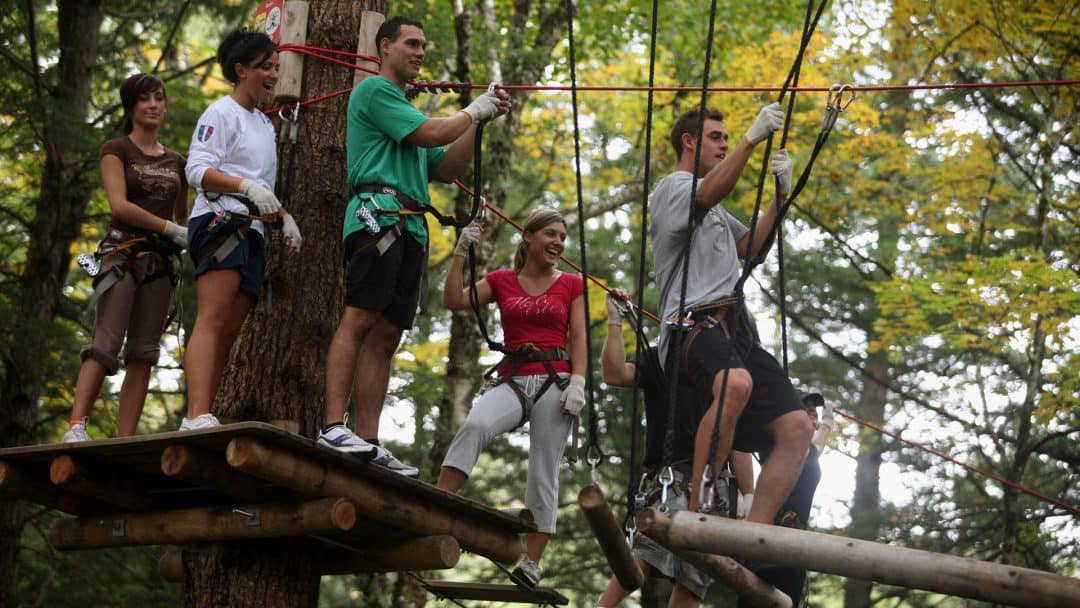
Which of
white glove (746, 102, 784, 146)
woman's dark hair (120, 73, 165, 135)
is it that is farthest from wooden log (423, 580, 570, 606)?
woman's dark hair (120, 73, 165, 135)

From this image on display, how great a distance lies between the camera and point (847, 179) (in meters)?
13.5

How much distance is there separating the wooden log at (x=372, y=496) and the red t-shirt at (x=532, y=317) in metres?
0.76

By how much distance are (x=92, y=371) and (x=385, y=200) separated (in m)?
1.53

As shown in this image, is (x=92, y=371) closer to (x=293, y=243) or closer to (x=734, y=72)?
(x=293, y=243)

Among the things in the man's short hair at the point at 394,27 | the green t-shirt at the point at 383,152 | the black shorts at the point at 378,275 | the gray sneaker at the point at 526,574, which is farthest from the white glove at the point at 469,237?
the gray sneaker at the point at 526,574

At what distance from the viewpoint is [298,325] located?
18.3 feet

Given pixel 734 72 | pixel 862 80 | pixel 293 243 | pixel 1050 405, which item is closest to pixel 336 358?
pixel 293 243

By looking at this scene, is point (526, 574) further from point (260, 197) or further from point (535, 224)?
point (260, 197)

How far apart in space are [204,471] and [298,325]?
1.34 m

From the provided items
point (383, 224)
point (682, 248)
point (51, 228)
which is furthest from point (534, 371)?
point (51, 228)

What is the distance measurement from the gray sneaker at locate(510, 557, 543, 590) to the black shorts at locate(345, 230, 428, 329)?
4.19 ft

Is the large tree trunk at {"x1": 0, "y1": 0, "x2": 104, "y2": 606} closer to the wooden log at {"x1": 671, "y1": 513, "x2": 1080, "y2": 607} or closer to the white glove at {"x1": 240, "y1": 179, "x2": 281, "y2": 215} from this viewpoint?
the white glove at {"x1": 240, "y1": 179, "x2": 281, "y2": 215}

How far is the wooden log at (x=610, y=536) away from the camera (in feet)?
13.7

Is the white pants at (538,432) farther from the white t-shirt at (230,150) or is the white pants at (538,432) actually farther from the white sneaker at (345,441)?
the white t-shirt at (230,150)
